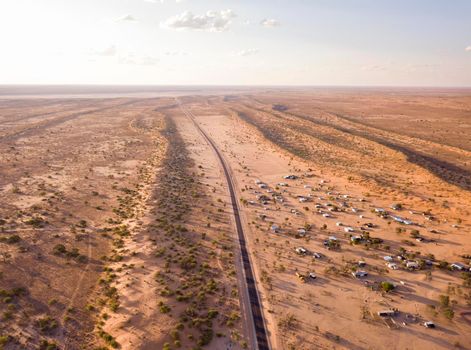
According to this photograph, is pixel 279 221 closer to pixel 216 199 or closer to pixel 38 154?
pixel 216 199

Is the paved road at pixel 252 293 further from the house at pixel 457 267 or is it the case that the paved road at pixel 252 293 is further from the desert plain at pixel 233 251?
the house at pixel 457 267

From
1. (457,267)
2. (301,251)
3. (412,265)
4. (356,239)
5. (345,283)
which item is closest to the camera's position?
(345,283)

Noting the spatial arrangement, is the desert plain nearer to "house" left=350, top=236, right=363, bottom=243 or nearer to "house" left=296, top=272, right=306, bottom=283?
"house" left=350, top=236, right=363, bottom=243

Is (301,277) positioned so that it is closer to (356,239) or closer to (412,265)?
(356,239)

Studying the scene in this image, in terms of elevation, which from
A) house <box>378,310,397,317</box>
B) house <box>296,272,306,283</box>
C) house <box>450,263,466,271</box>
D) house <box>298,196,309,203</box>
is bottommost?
house <box>378,310,397,317</box>

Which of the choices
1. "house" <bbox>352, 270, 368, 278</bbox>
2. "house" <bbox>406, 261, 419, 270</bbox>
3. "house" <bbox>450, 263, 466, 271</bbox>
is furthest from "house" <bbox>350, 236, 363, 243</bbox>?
"house" <bbox>450, 263, 466, 271</bbox>

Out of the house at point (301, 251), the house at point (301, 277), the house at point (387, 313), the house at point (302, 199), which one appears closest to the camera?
the house at point (387, 313)

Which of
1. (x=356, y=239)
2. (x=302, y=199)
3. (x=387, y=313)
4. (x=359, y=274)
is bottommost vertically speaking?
(x=387, y=313)

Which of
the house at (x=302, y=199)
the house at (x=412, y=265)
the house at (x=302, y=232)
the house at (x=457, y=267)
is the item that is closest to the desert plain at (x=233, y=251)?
the house at (x=457, y=267)

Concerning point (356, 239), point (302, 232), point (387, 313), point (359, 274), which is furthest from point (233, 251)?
point (387, 313)
